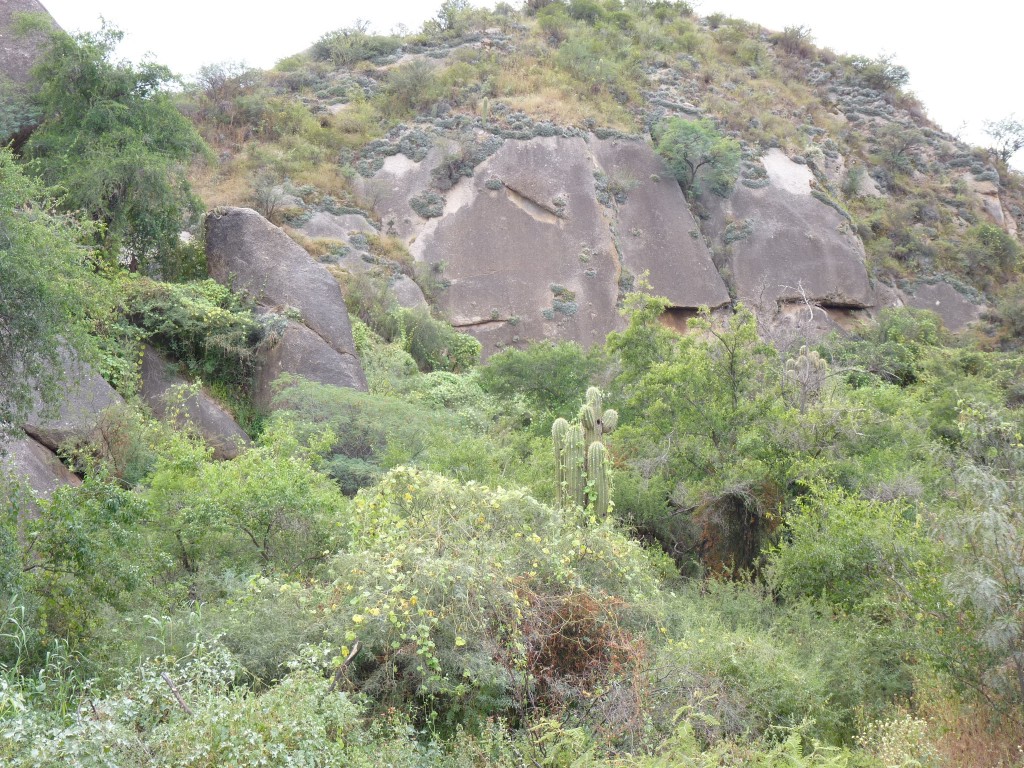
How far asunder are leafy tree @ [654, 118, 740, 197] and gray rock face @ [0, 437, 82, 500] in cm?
2365

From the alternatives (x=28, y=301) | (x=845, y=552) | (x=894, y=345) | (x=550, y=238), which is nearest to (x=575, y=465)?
(x=845, y=552)

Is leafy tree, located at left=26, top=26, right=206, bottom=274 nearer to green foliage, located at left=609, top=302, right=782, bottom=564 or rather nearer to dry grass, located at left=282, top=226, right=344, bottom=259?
dry grass, located at left=282, top=226, right=344, bottom=259

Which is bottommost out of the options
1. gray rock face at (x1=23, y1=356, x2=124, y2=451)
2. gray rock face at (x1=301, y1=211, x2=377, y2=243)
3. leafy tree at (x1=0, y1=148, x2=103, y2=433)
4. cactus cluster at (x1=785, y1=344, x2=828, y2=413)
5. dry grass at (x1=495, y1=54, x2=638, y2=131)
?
gray rock face at (x1=23, y1=356, x2=124, y2=451)

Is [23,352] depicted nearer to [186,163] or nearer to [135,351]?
[135,351]

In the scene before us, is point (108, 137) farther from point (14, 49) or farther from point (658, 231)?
point (658, 231)

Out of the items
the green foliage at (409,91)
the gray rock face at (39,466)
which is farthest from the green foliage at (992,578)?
the green foliage at (409,91)

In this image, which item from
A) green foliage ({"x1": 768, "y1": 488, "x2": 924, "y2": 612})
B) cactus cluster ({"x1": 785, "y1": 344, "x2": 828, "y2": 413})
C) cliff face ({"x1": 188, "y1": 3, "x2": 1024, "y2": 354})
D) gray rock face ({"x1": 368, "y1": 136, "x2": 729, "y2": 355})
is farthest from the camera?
cliff face ({"x1": 188, "y1": 3, "x2": 1024, "y2": 354})

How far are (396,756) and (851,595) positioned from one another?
7.04 metres

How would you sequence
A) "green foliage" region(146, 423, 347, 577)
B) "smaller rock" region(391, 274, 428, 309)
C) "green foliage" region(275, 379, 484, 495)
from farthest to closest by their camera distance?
"smaller rock" region(391, 274, 428, 309)
"green foliage" region(275, 379, 484, 495)
"green foliage" region(146, 423, 347, 577)

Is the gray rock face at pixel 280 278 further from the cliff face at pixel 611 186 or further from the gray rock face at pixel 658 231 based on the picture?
the gray rock face at pixel 658 231

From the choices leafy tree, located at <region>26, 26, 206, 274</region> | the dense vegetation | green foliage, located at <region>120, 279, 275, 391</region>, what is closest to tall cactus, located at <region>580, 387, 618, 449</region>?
the dense vegetation

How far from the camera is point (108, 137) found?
58.9 ft

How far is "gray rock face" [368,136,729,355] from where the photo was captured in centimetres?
2733

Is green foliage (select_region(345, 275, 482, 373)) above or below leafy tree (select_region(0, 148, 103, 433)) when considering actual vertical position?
below
